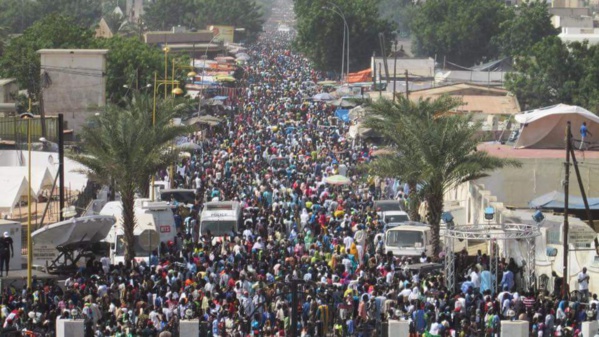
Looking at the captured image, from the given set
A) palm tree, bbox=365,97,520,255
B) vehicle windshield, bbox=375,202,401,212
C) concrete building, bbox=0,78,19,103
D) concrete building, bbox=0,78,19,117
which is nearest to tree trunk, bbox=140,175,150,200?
palm tree, bbox=365,97,520,255

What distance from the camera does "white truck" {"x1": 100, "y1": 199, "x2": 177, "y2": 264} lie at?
3397 cm

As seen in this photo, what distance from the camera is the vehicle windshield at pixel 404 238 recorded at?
33250mm

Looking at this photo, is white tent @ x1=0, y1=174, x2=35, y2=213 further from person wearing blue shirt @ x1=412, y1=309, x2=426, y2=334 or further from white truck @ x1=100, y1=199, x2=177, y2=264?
person wearing blue shirt @ x1=412, y1=309, x2=426, y2=334

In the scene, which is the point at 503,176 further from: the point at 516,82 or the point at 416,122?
the point at 516,82

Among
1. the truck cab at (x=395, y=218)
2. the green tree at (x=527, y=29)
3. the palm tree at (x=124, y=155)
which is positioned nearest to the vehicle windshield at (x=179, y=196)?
the palm tree at (x=124, y=155)

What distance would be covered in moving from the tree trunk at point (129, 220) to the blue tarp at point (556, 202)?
10.7 metres

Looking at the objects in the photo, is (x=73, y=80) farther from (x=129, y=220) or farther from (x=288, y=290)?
(x=288, y=290)

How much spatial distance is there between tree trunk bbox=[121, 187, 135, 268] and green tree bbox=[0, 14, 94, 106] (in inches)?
1243

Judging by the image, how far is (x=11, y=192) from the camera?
3878 centimetres

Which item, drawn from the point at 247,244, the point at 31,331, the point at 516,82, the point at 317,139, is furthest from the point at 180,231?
the point at 516,82

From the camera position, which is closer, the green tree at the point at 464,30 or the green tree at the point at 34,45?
the green tree at the point at 34,45

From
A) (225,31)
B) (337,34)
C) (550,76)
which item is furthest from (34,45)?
(225,31)

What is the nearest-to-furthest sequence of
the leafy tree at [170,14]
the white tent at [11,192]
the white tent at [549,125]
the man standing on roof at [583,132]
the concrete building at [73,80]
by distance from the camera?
the white tent at [11,192] < the man standing on roof at [583,132] < the white tent at [549,125] < the concrete building at [73,80] < the leafy tree at [170,14]

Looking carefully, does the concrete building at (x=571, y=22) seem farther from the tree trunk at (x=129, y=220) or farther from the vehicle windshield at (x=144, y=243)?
the vehicle windshield at (x=144, y=243)
